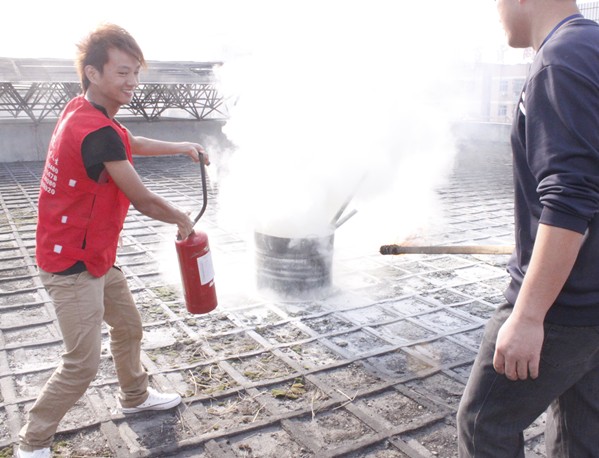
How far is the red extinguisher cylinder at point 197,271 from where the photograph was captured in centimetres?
321

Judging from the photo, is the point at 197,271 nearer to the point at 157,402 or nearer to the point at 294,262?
the point at 157,402

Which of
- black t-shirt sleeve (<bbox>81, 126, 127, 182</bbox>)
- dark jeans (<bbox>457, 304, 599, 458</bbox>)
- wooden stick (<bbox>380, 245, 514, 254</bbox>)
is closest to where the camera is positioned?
dark jeans (<bbox>457, 304, 599, 458</bbox>)

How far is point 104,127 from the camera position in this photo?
259 centimetres

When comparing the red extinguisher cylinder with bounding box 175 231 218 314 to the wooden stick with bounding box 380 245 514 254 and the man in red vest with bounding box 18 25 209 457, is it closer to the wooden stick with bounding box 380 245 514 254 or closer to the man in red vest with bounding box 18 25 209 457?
the man in red vest with bounding box 18 25 209 457

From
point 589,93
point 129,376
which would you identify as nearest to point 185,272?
point 129,376

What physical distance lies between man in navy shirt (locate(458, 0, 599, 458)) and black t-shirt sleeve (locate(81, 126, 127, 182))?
1.74 meters

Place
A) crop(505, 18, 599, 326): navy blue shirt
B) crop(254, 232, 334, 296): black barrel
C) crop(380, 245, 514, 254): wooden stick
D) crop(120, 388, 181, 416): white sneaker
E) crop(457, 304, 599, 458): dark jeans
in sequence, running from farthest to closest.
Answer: crop(254, 232, 334, 296): black barrel, crop(120, 388, 181, 416): white sneaker, crop(380, 245, 514, 254): wooden stick, crop(457, 304, 599, 458): dark jeans, crop(505, 18, 599, 326): navy blue shirt

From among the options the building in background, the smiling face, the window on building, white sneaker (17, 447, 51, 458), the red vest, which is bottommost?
Result: the window on building

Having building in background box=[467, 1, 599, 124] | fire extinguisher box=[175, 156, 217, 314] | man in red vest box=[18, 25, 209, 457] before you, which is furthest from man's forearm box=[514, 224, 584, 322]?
building in background box=[467, 1, 599, 124]

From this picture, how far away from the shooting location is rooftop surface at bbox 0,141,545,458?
3.15 metres

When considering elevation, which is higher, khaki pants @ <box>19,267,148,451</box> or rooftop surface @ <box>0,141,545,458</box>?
khaki pants @ <box>19,267,148,451</box>

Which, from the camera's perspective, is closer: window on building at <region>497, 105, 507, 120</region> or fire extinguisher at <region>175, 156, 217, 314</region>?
fire extinguisher at <region>175, 156, 217, 314</region>

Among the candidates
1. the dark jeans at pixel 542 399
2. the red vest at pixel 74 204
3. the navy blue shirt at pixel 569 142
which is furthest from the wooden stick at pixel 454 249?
the red vest at pixel 74 204

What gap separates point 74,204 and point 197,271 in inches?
33.7
